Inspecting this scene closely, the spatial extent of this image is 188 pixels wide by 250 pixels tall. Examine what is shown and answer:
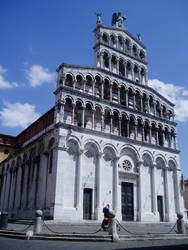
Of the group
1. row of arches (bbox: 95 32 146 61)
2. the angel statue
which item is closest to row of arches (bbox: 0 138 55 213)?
row of arches (bbox: 95 32 146 61)

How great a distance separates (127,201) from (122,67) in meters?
16.0

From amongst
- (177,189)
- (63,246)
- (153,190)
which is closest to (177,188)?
(177,189)

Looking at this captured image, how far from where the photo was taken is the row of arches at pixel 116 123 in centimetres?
2445

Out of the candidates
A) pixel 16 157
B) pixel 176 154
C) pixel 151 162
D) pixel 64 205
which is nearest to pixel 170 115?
pixel 176 154

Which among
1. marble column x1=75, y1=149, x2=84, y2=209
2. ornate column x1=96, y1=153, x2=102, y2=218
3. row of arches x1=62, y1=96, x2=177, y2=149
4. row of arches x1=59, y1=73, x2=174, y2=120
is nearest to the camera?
marble column x1=75, y1=149, x2=84, y2=209

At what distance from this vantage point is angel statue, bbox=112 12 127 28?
33969 mm

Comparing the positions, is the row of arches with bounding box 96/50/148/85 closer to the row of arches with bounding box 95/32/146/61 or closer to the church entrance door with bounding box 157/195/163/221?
the row of arches with bounding box 95/32/146/61

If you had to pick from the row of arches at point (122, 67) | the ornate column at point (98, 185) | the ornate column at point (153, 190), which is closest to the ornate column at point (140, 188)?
the ornate column at point (153, 190)

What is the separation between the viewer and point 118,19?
3428 centimetres

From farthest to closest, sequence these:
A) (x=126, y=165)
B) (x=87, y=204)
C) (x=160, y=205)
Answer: (x=160, y=205) → (x=126, y=165) → (x=87, y=204)

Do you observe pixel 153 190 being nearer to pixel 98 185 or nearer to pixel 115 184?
pixel 115 184

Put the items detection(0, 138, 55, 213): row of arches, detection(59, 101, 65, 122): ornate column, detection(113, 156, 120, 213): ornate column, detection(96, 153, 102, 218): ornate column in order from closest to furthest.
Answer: detection(96, 153, 102, 218): ornate column
detection(59, 101, 65, 122): ornate column
detection(0, 138, 55, 213): row of arches
detection(113, 156, 120, 213): ornate column

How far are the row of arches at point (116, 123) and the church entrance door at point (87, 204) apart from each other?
608cm

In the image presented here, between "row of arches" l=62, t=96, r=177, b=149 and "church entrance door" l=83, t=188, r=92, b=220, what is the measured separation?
6075 mm
